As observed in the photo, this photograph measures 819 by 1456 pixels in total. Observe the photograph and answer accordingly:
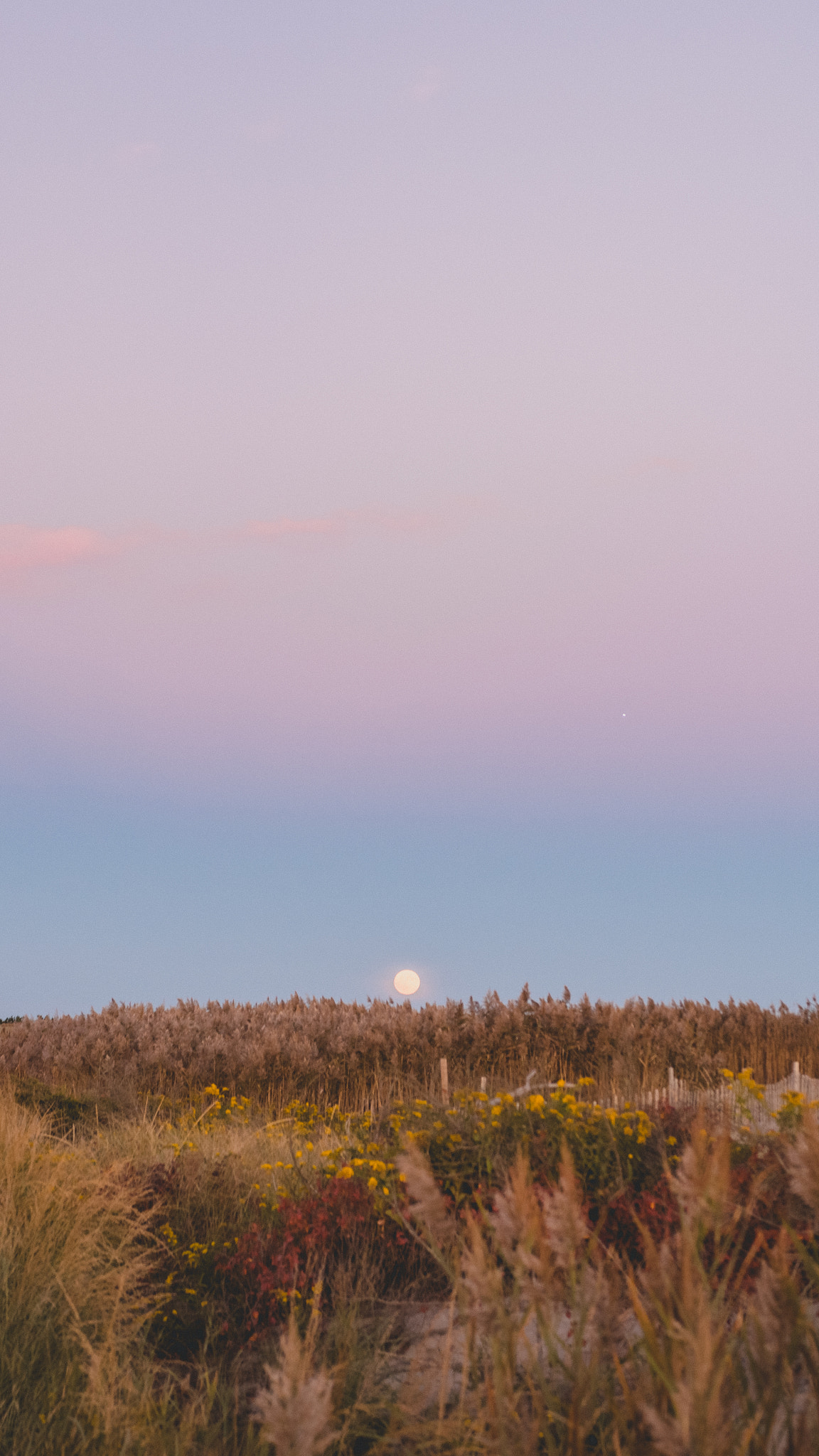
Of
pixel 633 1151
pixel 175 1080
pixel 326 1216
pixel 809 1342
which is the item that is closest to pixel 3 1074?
pixel 175 1080

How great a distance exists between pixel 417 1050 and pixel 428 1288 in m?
9.52

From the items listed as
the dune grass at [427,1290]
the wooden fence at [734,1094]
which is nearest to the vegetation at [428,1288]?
the dune grass at [427,1290]

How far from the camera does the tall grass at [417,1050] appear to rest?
1398 cm

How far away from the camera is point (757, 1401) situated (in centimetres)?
233

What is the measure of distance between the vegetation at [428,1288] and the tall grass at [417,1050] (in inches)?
231

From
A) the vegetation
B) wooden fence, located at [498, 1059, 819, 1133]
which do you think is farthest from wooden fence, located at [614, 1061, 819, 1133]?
the vegetation

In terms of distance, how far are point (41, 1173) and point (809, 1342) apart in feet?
15.7

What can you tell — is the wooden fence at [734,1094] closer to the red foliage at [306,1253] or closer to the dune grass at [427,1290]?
the dune grass at [427,1290]

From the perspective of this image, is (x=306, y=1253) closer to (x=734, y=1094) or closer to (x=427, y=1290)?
(x=427, y=1290)

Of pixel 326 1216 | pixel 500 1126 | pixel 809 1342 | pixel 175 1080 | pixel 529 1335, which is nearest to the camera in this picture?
pixel 809 1342

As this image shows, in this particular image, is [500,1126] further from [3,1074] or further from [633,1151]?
[3,1074]

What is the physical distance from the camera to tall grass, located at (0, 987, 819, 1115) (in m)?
14.0

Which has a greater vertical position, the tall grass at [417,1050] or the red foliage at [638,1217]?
the tall grass at [417,1050]

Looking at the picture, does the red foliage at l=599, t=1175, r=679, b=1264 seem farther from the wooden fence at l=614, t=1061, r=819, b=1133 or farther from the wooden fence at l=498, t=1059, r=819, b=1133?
the wooden fence at l=614, t=1061, r=819, b=1133
